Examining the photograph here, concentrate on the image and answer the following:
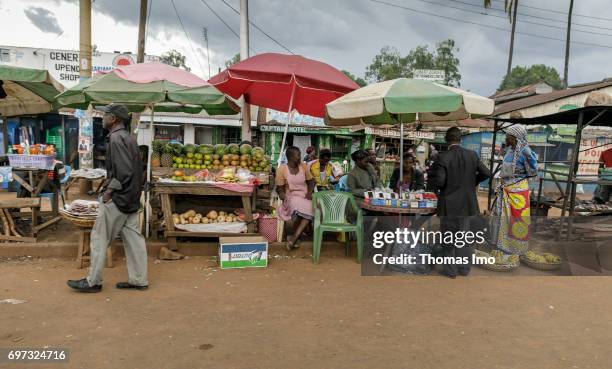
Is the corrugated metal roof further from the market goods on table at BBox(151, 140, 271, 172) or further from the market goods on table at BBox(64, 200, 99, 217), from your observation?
the market goods on table at BBox(64, 200, 99, 217)

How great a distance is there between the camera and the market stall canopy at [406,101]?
5109mm

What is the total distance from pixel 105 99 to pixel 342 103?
9.53ft

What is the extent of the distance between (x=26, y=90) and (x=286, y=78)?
4.39 m

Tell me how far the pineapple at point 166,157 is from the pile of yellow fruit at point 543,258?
5.20m

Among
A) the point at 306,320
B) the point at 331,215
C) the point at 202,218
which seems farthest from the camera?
the point at 202,218

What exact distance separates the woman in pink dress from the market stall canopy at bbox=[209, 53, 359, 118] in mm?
993

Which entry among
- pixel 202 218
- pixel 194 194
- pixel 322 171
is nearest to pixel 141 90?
pixel 194 194

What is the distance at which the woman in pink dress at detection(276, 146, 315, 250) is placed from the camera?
617 cm

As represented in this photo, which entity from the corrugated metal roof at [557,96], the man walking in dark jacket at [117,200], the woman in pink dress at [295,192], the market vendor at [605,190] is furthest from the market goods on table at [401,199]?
the market vendor at [605,190]

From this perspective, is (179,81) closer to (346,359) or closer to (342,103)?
→ (342,103)

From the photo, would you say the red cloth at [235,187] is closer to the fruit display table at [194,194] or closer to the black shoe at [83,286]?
the fruit display table at [194,194]

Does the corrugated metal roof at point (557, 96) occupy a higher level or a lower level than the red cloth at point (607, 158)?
higher

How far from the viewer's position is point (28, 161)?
241 inches

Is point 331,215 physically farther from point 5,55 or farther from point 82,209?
point 5,55
